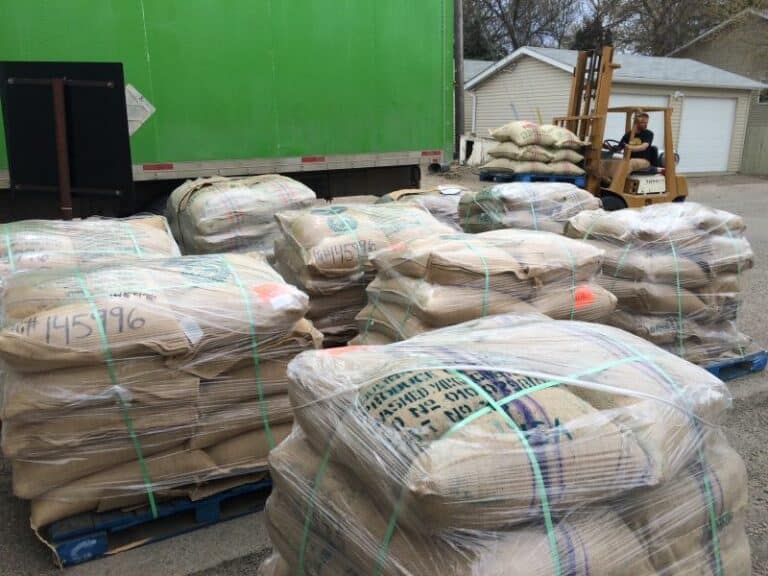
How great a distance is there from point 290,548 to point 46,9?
19.1 ft

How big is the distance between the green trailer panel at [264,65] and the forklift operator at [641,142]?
11.7ft

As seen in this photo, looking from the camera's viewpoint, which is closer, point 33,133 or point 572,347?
Result: point 572,347

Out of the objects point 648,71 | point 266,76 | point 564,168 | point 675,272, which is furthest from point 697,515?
point 648,71

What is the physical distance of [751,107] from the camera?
23.9 meters

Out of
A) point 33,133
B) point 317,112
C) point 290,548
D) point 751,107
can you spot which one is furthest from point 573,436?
point 751,107

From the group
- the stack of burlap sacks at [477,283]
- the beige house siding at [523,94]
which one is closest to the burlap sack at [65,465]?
the stack of burlap sacks at [477,283]

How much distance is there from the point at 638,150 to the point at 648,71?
12903mm

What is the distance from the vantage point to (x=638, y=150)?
983cm

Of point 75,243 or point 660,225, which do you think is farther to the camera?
point 660,225

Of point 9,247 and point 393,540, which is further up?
point 9,247

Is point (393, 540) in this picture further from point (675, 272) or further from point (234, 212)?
point (234, 212)

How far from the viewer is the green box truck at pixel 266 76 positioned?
6.00 meters

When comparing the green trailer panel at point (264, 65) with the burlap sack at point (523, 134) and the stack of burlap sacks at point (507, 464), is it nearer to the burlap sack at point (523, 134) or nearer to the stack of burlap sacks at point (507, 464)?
the burlap sack at point (523, 134)

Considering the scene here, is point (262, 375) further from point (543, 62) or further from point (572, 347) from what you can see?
point (543, 62)
